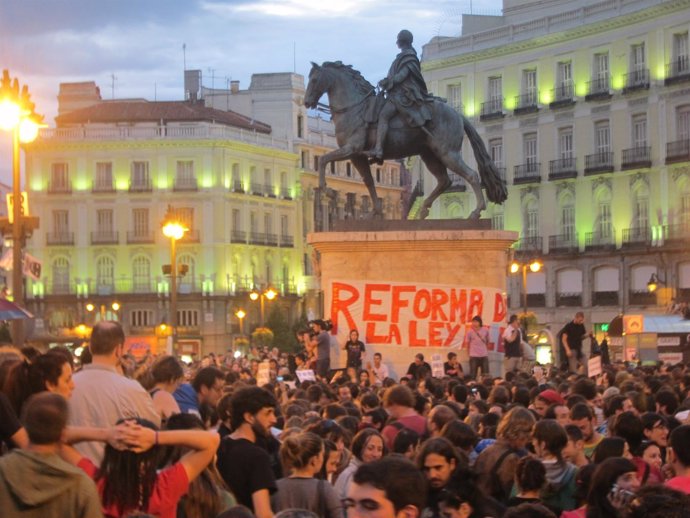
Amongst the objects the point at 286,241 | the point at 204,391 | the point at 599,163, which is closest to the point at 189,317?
the point at 286,241

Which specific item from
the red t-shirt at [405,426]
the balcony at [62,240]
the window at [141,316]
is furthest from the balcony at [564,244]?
the red t-shirt at [405,426]

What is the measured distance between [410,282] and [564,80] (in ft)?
149

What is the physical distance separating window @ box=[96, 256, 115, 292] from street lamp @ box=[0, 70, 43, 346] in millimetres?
72350

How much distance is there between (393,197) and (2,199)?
29878 millimetres

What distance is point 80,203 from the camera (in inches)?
3693

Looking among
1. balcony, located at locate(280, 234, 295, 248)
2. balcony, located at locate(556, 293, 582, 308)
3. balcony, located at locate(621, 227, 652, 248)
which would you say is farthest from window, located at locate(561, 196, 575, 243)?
balcony, located at locate(280, 234, 295, 248)

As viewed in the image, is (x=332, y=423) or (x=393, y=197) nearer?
(x=332, y=423)

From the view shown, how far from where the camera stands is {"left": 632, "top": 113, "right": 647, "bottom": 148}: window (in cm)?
6662

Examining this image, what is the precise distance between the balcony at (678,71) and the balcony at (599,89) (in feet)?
11.7

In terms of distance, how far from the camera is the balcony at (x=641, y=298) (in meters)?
65.8

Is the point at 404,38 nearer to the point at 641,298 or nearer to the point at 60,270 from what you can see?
the point at 641,298

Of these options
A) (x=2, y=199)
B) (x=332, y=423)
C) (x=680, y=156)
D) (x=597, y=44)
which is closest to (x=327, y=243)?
(x=332, y=423)

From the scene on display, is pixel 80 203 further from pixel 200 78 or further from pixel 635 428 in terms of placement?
pixel 635 428

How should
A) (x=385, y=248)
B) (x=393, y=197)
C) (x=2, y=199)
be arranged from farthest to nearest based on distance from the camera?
(x=2, y=199) → (x=393, y=197) → (x=385, y=248)
